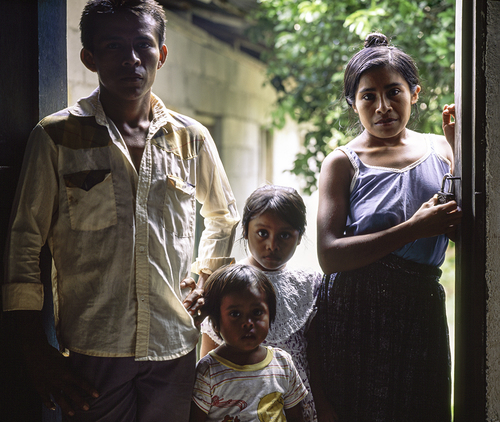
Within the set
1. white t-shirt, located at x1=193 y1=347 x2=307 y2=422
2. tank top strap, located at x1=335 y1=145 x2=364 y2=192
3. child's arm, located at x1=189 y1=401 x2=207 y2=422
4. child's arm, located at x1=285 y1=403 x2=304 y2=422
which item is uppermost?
tank top strap, located at x1=335 y1=145 x2=364 y2=192

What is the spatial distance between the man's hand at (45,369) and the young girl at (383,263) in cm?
89

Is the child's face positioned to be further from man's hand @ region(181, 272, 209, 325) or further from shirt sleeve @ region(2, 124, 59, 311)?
shirt sleeve @ region(2, 124, 59, 311)

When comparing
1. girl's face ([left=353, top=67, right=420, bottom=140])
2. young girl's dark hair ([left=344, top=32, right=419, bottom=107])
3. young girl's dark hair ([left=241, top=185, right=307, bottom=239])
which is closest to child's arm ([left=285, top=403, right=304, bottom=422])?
young girl's dark hair ([left=241, top=185, right=307, bottom=239])

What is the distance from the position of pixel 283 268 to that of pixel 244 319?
33 cm

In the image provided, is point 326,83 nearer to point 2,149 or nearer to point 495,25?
point 495,25

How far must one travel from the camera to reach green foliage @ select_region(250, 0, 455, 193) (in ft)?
11.8

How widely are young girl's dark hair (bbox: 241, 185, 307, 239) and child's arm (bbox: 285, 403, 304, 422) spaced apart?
650mm

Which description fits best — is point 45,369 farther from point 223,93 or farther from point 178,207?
point 223,93

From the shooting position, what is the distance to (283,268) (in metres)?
2.01

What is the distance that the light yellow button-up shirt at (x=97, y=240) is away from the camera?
5.04 ft

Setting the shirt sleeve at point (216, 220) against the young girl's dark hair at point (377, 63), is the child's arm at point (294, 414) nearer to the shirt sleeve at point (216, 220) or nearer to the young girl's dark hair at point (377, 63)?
the shirt sleeve at point (216, 220)

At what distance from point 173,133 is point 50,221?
50 cm

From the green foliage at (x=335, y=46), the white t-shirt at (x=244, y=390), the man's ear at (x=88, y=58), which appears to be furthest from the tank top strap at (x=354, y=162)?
the green foliage at (x=335, y=46)

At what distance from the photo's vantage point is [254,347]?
177 centimetres
